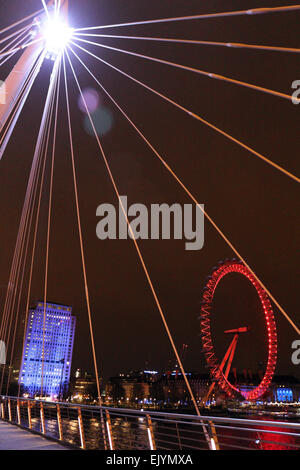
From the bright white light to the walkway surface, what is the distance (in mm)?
7222

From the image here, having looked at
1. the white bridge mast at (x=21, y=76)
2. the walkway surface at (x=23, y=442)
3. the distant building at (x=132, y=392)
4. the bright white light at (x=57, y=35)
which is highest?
the bright white light at (x=57, y=35)

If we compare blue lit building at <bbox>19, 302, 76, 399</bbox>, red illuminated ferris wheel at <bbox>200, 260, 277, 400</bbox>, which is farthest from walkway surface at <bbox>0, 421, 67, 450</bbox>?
blue lit building at <bbox>19, 302, 76, 399</bbox>

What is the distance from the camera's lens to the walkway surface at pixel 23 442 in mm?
→ 6036

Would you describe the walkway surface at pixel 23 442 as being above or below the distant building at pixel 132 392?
above

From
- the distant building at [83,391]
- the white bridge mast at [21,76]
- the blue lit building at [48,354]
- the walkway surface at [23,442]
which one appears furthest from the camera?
the distant building at [83,391]

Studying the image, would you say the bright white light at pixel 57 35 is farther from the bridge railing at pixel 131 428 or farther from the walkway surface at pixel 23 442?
the walkway surface at pixel 23 442

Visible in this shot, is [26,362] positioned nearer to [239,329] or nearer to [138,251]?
[239,329]

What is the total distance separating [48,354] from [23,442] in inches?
3183

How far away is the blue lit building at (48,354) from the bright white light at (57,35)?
71179 mm

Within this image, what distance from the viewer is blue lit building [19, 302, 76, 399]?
77250 millimetres

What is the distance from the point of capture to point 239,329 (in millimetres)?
40938

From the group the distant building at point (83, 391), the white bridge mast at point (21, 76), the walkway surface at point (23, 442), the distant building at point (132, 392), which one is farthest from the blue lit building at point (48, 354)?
the white bridge mast at point (21, 76)

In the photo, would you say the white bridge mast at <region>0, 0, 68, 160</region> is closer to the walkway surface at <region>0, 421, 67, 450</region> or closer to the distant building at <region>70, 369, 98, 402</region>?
the walkway surface at <region>0, 421, 67, 450</region>
